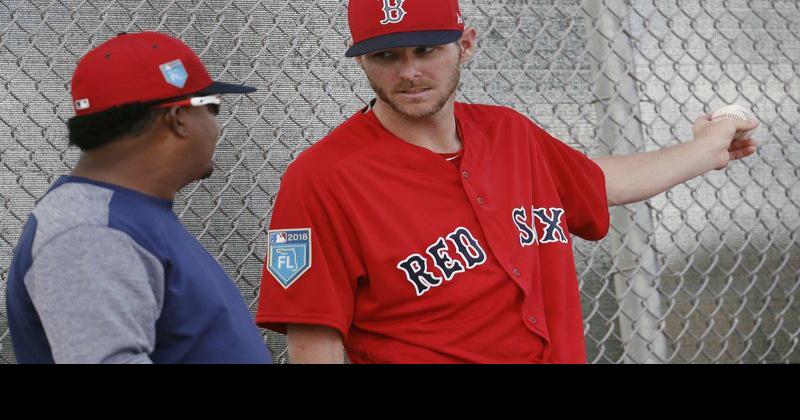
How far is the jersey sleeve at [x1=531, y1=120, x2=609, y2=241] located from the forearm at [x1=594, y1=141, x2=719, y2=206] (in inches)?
3.4

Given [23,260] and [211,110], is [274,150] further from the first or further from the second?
[23,260]

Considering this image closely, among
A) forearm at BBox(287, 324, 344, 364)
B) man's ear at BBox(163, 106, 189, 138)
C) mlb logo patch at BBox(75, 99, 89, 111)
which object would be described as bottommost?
forearm at BBox(287, 324, 344, 364)

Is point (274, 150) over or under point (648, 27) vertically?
under

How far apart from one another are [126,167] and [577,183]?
1.43m

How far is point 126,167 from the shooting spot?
6.30ft

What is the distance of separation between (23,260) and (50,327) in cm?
15

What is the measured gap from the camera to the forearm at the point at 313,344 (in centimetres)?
245

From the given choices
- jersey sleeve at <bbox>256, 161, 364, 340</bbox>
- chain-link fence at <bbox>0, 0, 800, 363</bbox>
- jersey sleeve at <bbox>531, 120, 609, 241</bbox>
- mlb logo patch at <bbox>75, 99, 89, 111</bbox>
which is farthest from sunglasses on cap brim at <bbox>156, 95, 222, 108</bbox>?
chain-link fence at <bbox>0, 0, 800, 363</bbox>

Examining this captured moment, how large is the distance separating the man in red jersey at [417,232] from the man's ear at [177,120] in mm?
559

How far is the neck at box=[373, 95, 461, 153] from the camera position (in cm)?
269

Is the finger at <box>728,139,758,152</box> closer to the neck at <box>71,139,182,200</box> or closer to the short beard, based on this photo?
the short beard
